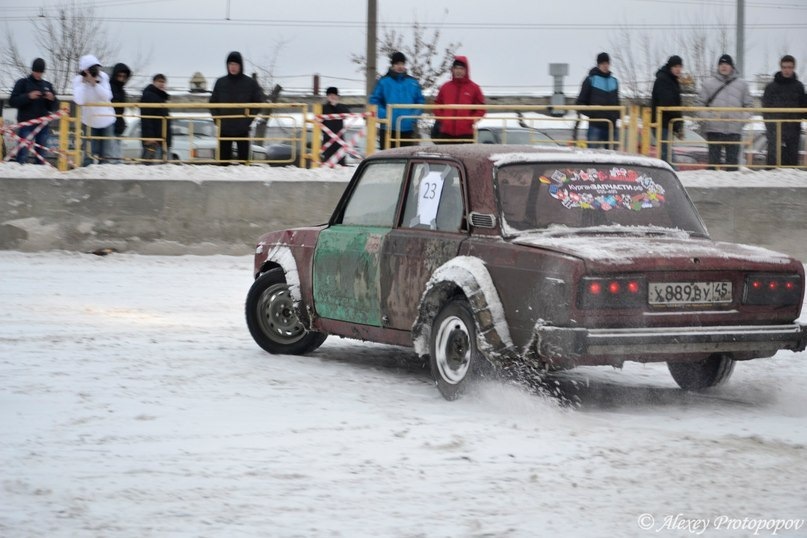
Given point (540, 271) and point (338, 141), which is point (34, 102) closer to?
point (338, 141)

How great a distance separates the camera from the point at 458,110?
17234mm

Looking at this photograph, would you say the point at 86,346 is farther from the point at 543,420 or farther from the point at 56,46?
the point at 56,46

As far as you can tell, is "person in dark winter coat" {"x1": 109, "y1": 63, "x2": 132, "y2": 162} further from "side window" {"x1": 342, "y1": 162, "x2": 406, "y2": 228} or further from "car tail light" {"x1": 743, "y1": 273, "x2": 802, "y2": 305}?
"car tail light" {"x1": 743, "y1": 273, "x2": 802, "y2": 305}

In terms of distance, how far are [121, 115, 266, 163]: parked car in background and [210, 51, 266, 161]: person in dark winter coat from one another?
260mm

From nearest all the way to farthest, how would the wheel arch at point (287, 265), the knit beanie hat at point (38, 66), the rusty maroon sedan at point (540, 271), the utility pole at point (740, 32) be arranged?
the rusty maroon sedan at point (540, 271)
the wheel arch at point (287, 265)
the knit beanie hat at point (38, 66)
the utility pole at point (740, 32)

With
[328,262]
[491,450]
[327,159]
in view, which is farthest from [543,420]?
[327,159]

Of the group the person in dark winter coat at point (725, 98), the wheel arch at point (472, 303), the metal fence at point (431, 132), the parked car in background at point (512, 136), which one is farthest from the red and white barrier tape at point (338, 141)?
the wheel arch at point (472, 303)

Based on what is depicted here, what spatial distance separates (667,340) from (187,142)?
17958mm

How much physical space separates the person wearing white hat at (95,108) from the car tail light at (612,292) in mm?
12571

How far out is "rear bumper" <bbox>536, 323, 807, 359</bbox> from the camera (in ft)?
23.1

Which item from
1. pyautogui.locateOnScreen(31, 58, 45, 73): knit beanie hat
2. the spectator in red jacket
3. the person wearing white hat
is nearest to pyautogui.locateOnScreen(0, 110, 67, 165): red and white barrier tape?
the person wearing white hat

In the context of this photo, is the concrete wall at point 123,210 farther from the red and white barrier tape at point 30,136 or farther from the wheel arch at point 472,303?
the wheel arch at point 472,303

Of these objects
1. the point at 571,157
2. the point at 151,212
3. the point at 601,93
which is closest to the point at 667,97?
the point at 601,93

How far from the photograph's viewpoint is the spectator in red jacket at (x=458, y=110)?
16984mm
